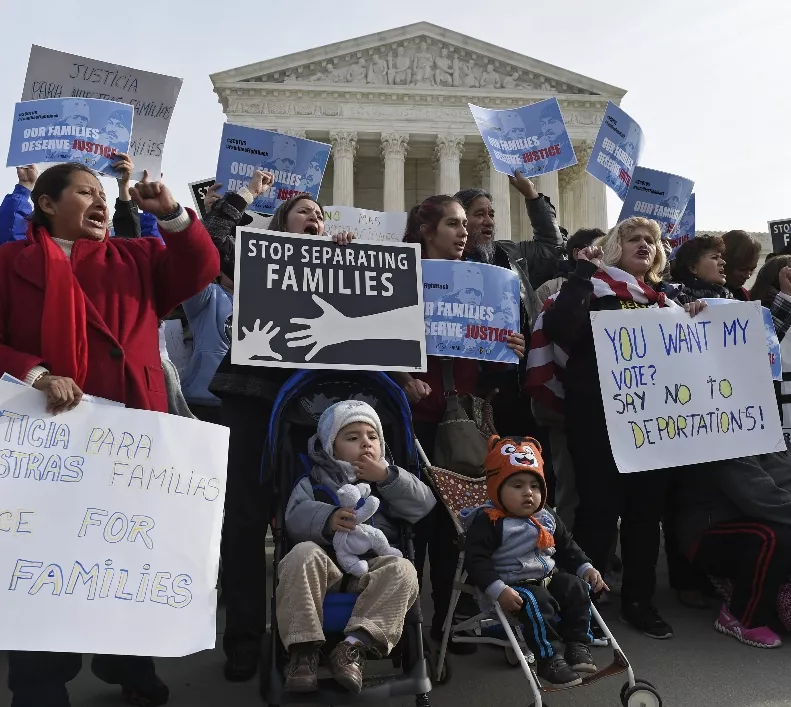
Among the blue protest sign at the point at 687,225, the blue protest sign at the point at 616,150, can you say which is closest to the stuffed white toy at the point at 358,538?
the blue protest sign at the point at 616,150

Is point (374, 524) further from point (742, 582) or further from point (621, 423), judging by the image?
point (742, 582)

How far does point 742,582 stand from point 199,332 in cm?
338

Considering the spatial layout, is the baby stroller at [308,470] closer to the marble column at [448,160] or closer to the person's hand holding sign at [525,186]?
the person's hand holding sign at [525,186]

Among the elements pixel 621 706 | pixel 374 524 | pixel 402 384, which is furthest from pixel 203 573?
pixel 621 706

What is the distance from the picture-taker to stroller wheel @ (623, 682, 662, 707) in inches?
108

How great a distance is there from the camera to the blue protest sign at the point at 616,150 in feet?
21.3

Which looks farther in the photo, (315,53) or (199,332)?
(315,53)

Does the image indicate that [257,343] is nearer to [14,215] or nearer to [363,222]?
[14,215]

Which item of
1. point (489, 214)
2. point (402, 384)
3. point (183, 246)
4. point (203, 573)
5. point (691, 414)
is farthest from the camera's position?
point (489, 214)

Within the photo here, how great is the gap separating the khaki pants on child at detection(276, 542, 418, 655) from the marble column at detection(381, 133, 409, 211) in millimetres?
33635

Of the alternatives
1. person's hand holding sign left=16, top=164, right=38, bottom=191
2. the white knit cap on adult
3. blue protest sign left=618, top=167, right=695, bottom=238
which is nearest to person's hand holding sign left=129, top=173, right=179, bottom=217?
the white knit cap on adult

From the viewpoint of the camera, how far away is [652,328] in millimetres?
3990

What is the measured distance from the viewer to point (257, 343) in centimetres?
333

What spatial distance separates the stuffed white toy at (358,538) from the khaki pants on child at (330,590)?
0.16 feet
